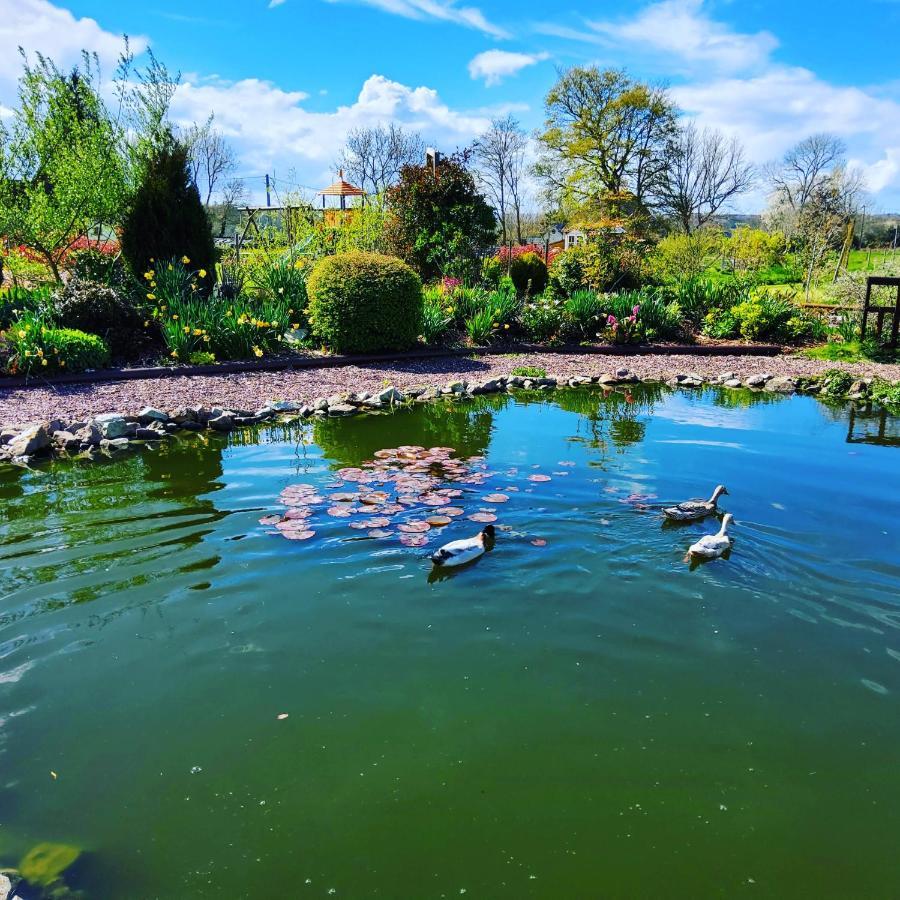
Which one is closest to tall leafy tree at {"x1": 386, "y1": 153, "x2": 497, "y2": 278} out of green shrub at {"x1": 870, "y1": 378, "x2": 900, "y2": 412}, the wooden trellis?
the wooden trellis

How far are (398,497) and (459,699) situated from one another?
2.52 metres

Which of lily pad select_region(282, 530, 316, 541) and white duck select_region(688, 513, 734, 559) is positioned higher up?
white duck select_region(688, 513, 734, 559)

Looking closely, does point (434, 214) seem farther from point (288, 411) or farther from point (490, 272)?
point (288, 411)

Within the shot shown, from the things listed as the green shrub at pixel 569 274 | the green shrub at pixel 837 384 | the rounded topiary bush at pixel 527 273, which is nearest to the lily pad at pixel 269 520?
the green shrub at pixel 837 384

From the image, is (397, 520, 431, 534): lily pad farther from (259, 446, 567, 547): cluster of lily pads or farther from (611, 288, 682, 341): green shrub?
(611, 288, 682, 341): green shrub

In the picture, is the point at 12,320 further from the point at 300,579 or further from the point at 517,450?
the point at 300,579

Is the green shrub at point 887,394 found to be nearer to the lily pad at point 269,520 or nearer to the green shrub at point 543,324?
the green shrub at point 543,324

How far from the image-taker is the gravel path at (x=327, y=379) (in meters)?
8.14

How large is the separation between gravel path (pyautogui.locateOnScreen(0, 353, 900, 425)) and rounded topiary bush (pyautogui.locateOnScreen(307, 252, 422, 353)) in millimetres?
569

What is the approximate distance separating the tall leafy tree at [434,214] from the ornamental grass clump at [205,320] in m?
5.94

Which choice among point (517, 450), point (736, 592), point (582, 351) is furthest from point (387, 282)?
point (736, 592)

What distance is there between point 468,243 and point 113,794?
1495cm

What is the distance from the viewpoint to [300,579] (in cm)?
412

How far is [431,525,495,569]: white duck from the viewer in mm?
4160
